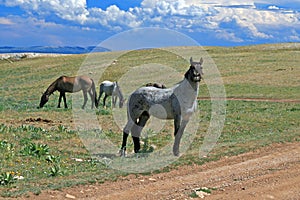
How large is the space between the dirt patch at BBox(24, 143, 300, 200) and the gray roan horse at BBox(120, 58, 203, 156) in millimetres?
1603

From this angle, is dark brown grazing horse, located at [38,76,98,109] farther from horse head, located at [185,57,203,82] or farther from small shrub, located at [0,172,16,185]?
small shrub, located at [0,172,16,185]

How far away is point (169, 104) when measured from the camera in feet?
44.0

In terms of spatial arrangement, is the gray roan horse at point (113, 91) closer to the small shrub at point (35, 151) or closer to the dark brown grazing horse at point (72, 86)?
the dark brown grazing horse at point (72, 86)

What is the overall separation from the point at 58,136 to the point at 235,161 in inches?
263

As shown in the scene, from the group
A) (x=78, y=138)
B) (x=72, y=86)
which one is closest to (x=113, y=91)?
(x=72, y=86)

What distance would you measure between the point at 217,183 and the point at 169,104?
3239mm

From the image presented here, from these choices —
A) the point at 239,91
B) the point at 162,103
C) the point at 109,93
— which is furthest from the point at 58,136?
the point at 239,91

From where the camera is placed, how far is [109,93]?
31.8 meters

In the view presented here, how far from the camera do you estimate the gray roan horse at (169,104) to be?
13.1 m

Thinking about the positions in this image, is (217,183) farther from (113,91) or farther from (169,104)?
(113,91)

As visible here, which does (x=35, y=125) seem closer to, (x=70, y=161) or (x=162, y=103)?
(x=70, y=161)

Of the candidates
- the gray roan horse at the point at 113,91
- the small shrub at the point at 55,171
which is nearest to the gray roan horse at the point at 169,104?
the small shrub at the point at 55,171

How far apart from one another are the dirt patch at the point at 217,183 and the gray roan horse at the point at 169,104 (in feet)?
5.26

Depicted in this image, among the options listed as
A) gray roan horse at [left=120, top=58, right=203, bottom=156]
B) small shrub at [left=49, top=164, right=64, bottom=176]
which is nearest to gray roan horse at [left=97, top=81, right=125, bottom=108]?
gray roan horse at [left=120, top=58, right=203, bottom=156]
